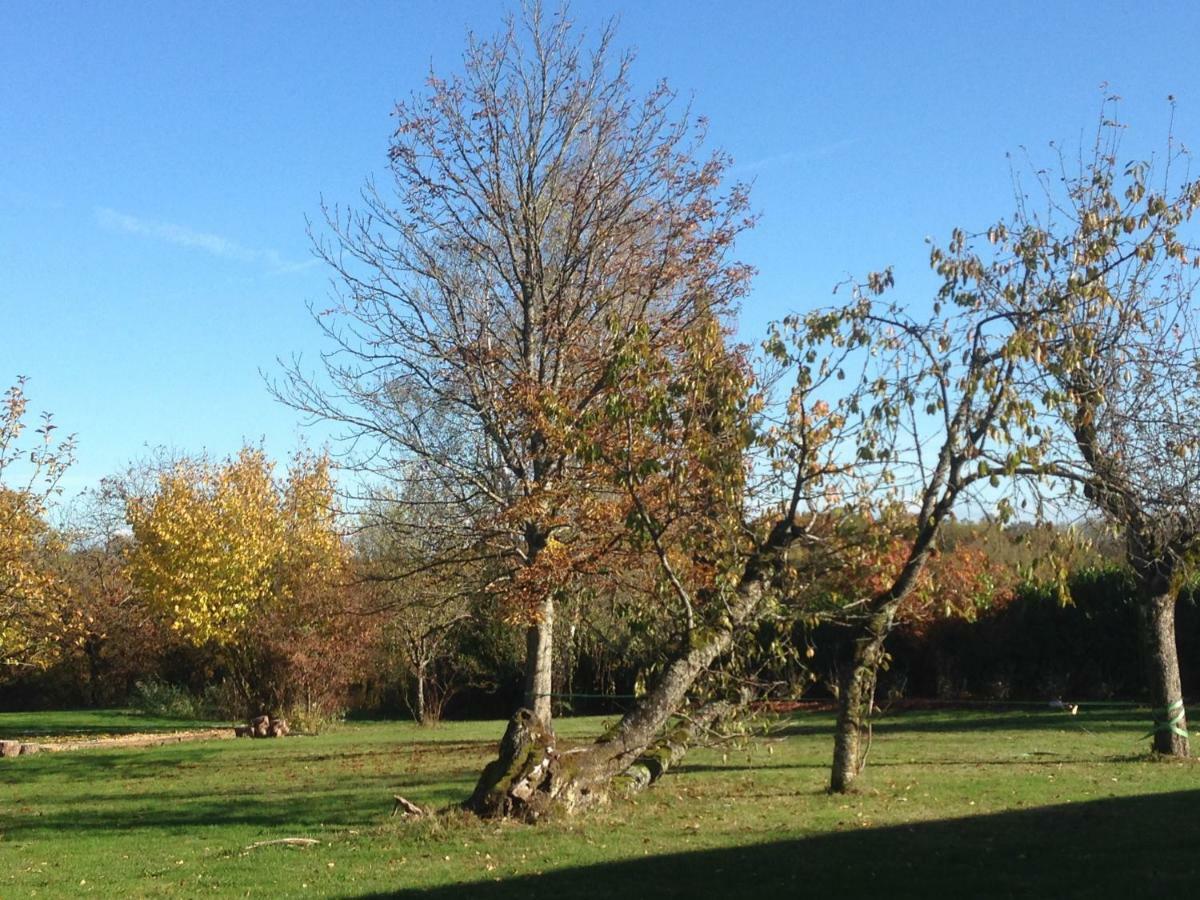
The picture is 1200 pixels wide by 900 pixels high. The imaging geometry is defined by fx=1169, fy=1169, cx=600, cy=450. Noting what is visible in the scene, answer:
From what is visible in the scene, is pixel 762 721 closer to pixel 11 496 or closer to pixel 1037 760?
pixel 1037 760

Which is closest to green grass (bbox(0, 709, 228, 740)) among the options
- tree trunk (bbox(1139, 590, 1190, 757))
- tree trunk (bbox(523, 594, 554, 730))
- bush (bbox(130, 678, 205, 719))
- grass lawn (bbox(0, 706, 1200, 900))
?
bush (bbox(130, 678, 205, 719))

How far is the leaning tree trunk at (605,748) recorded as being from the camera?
10.8m

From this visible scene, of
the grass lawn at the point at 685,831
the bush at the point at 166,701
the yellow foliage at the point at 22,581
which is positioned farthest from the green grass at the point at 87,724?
the grass lawn at the point at 685,831

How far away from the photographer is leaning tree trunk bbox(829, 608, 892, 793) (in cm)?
1177

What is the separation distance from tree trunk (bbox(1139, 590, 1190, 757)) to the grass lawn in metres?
0.49

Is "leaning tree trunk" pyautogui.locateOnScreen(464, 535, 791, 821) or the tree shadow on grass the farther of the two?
the tree shadow on grass

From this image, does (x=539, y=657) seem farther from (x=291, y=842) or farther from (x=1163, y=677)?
(x=1163, y=677)

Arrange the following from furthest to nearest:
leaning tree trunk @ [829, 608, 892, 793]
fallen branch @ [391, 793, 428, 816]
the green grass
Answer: the green grass → leaning tree trunk @ [829, 608, 892, 793] → fallen branch @ [391, 793, 428, 816]

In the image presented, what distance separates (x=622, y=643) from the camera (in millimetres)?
23812

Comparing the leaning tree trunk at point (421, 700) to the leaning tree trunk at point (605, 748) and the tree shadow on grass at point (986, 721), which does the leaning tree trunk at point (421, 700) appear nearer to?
the tree shadow on grass at point (986, 721)

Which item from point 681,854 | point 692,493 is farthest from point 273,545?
point 681,854

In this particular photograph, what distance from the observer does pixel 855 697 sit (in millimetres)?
11742

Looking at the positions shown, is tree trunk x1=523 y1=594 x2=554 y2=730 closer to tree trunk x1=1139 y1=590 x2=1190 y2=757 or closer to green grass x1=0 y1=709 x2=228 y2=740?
tree trunk x1=1139 y1=590 x2=1190 y2=757

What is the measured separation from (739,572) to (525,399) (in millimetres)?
4148
